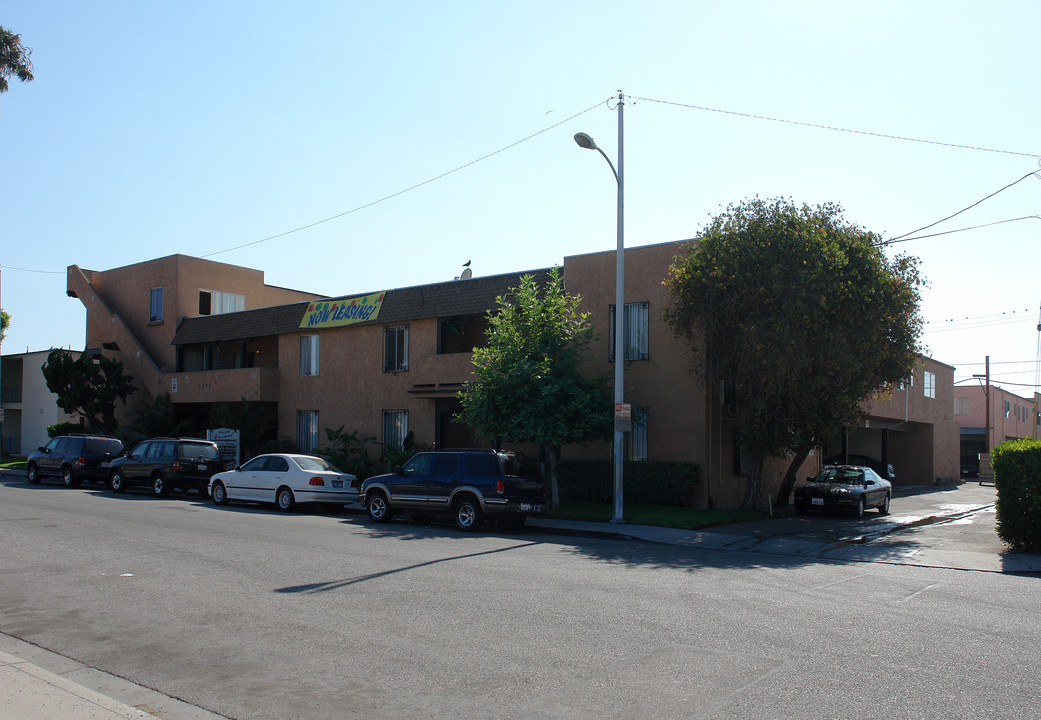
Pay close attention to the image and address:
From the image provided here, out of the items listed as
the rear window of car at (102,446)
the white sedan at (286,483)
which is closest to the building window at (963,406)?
the white sedan at (286,483)

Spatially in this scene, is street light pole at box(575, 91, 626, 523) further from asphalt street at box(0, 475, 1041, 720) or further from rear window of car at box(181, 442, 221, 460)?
rear window of car at box(181, 442, 221, 460)

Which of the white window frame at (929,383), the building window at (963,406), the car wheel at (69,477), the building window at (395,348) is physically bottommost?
the car wheel at (69,477)

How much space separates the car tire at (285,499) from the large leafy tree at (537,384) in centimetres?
472

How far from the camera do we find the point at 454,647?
24.2 feet

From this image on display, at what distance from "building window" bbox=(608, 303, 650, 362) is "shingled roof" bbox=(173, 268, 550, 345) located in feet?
9.32

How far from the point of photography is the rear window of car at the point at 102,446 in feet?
89.7

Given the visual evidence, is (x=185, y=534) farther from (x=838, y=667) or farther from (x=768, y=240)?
(x=768, y=240)

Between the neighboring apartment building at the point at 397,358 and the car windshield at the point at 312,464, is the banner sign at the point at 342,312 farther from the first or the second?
the car windshield at the point at 312,464

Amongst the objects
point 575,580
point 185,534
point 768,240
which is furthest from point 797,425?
point 185,534

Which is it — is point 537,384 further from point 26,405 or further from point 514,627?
point 26,405

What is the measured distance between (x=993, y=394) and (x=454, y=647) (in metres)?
62.4

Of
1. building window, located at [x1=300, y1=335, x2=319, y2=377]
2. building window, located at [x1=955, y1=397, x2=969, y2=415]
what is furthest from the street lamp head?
building window, located at [x1=955, y1=397, x2=969, y2=415]

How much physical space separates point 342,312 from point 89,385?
12711mm

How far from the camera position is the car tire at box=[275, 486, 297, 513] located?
2110 cm
